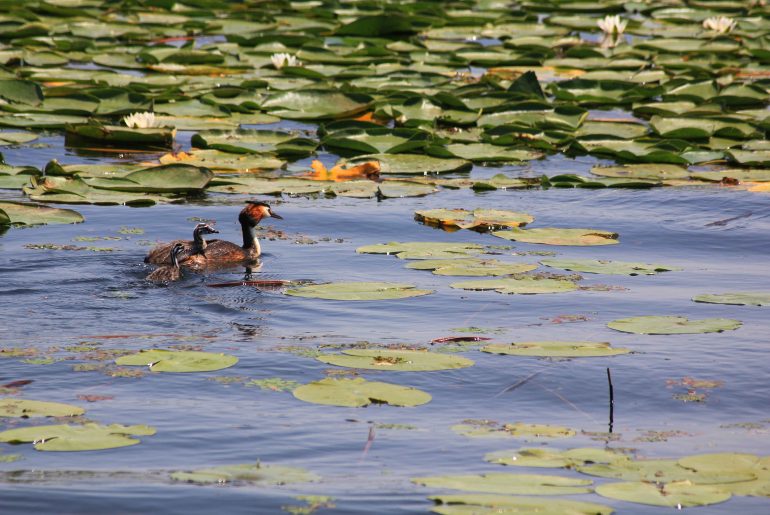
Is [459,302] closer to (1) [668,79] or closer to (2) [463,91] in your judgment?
(2) [463,91]

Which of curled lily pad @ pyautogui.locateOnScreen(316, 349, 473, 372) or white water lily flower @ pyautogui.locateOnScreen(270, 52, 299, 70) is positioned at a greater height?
white water lily flower @ pyautogui.locateOnScreen(270, 52, 299, 70)

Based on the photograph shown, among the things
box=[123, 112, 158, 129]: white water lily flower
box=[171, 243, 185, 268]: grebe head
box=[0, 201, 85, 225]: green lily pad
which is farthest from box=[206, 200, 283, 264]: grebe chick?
box=[123, 112, 158, 129]: white water lily flower

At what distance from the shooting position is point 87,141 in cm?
1433

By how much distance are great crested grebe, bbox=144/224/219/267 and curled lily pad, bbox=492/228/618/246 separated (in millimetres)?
2541

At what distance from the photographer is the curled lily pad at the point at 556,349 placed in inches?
305

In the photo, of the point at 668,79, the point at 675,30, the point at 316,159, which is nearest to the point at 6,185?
the point at 316,159

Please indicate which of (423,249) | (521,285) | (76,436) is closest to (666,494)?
(76,436)

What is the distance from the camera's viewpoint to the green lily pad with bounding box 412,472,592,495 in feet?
18.4

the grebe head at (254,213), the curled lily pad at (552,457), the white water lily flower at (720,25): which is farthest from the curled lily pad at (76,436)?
the white water lily flower at (720,25)

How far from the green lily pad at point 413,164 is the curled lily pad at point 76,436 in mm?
7200

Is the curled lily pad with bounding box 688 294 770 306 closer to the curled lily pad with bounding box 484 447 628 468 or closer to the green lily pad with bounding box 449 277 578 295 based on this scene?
the green lily pad with bounding box 449 277 578 295

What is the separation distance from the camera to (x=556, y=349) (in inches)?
308

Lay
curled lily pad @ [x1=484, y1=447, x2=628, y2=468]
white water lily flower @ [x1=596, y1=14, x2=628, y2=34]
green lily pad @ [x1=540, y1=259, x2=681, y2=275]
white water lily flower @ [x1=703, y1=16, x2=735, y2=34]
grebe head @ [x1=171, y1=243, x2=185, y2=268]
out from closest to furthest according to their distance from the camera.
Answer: curled lily pad @ [x1=484, y1=447, x2=628, y2=468] < green lily pad @ [x1=540, y1=259, x2=681, y2=275] < grebe head @ [x1=171, y1=243, x2=185, y2=268] < white water lily flower @ [x1=596, y1=14, x2=628, y2=34] < white water lily flower @ [x1=703, y1=16, x2=735, y2=34]

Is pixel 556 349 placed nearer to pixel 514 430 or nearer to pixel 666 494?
pixel 514 430
